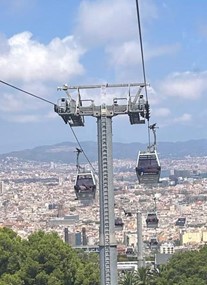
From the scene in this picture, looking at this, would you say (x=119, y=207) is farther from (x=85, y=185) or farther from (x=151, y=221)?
(x=85, y=185)

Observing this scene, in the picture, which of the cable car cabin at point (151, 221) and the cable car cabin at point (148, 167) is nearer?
the cable car cabin at point (148, 167)

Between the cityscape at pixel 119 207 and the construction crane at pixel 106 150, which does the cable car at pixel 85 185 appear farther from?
the cityscape at pixel 119 207

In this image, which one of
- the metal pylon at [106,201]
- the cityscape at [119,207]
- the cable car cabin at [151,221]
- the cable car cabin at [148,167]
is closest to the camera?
the metal pylon at [106,201]

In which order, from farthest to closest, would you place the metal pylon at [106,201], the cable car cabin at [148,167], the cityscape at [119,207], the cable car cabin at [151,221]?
1. the cityscape at [119,207]
2. the cable car cabin at [151,221]
3. the cable car cabin at [148,167]
4. the metal pylon at [106,201]

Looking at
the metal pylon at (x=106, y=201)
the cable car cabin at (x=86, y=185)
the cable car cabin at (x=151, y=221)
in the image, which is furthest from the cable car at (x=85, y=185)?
the cable car cabin at (x=151, y=221)

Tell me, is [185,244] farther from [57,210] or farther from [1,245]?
[1,245]

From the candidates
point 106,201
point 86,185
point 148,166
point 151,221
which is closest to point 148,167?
point 148,166

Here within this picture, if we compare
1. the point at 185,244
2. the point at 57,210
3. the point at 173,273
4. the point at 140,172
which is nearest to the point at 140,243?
the point at 173,273
